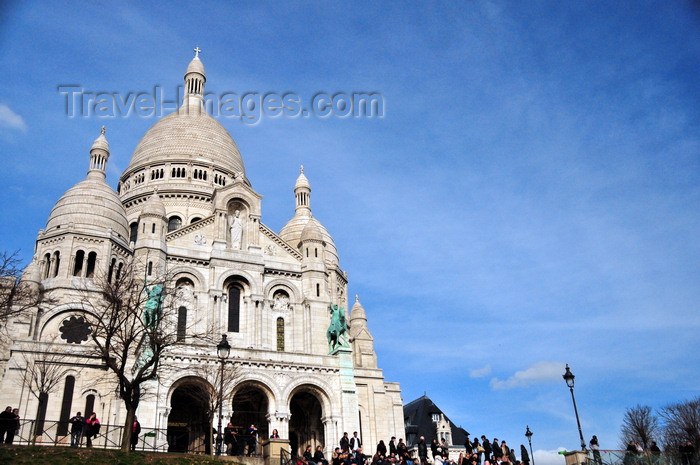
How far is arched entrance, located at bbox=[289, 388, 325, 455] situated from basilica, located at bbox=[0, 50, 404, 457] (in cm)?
8

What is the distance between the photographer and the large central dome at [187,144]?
2653 inches

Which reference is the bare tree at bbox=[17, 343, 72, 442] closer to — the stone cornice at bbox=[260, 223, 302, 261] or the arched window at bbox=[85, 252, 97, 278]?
the arched window at bbox=[85, 252, 97, 278]

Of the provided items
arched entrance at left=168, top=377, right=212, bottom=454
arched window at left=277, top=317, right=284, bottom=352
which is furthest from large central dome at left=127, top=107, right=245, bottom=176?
arched entrance at left=168, top=377, right=212, bottom=454

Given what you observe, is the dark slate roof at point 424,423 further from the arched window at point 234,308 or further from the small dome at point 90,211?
the small dome at point 90,211

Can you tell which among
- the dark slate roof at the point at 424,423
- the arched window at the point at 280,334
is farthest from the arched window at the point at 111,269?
the dark slate roof at the point at 424,423

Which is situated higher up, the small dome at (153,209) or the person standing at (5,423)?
the small dome at (153,209)

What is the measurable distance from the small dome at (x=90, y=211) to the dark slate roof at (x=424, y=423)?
141 feet

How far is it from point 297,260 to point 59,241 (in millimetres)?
17244

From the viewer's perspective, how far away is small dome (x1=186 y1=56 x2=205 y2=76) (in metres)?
79.7

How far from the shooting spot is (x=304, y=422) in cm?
4591

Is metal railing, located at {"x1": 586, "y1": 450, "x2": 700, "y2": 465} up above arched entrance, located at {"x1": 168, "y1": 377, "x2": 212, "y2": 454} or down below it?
below

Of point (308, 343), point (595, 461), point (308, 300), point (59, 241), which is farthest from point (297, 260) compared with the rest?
point (595, 461)

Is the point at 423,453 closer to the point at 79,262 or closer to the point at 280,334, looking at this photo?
the point at 280,334

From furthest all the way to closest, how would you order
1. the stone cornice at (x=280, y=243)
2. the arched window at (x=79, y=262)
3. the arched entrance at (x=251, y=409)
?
1. the stone cornice at (x=280, y=243)
2. the arched window at (x=79, y=262)
3. the arched entrance at (x=251, y=409)
